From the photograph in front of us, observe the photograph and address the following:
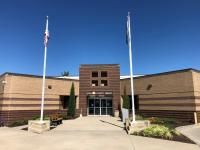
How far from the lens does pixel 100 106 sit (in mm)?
31594

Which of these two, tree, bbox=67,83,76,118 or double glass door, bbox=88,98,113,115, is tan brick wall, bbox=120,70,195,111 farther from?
tree, bbox=67,83,76,118

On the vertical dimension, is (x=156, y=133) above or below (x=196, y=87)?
below

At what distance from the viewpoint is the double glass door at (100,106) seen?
103 feet

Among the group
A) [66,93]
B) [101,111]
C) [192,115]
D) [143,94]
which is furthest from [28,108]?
[192,115]

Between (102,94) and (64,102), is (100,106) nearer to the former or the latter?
(102,94)

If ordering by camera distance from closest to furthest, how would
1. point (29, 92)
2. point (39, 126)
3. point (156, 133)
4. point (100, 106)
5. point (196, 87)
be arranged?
point (156, 133) → point (39, 126) → point (196, 87) → point (29, 92) → point (100, 106)

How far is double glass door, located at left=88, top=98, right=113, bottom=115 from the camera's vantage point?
31.4 m

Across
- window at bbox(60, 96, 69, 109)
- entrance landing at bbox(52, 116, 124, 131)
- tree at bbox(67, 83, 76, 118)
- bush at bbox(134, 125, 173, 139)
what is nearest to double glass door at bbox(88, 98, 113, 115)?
window at bbox(60, 96, 69, 109)

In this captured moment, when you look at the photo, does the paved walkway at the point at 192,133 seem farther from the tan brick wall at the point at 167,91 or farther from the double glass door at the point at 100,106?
the double glass door at the point at 100,106

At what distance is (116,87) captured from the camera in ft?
102

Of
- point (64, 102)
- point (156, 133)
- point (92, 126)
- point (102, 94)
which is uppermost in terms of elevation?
point (102, 94)

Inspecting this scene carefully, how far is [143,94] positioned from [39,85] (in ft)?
46.5

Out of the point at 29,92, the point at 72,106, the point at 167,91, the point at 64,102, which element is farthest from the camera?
the point at 64,102

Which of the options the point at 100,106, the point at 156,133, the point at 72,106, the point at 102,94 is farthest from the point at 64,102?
the point at 156,133
